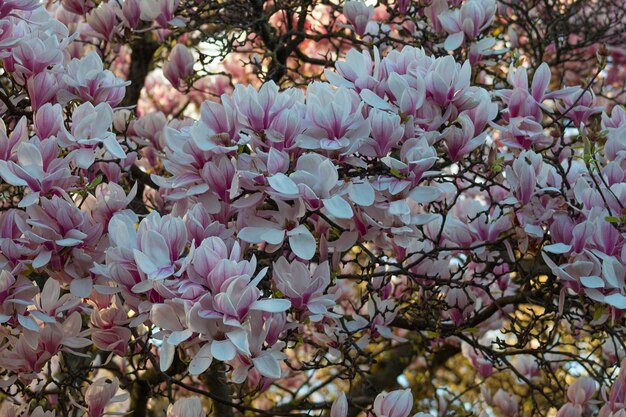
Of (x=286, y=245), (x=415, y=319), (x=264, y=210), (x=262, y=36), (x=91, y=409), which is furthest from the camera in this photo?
(x=262, y=36)

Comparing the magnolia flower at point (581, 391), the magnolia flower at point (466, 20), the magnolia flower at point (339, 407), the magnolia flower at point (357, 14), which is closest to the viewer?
the magnolia flower at point (339, 407)

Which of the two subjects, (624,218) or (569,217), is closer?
(624,218)

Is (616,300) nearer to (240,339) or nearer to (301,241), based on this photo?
(301,241)

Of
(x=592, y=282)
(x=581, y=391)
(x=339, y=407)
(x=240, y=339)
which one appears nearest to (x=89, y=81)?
(x=240, y=339)

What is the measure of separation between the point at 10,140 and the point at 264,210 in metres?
0.59

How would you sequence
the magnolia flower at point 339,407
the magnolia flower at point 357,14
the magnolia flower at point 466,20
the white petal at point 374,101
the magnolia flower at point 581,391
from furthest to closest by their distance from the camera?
the magnolia flower at point 357,14 < the magnolia flower at point 466,20 < the magnolia flower at point 581,391 < the magnolia flower at point 339,407 < the white petal at point 374,101

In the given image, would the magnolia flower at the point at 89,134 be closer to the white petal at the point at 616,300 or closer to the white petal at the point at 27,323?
the white petal at the point at 27,323

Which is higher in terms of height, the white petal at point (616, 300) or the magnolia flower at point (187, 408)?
the white petal at point (616, 300)

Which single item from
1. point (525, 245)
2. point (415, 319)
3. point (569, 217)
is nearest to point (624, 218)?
point (569, 217)

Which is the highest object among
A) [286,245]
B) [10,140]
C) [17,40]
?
[17,40]

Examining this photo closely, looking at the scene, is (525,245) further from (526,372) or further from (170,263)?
(526,372)

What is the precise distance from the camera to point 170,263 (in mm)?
1800

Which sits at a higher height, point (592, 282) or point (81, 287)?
point (592, 282)

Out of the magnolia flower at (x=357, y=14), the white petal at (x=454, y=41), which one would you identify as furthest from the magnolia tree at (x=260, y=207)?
the magnolia flower at (x=357, y=14)
